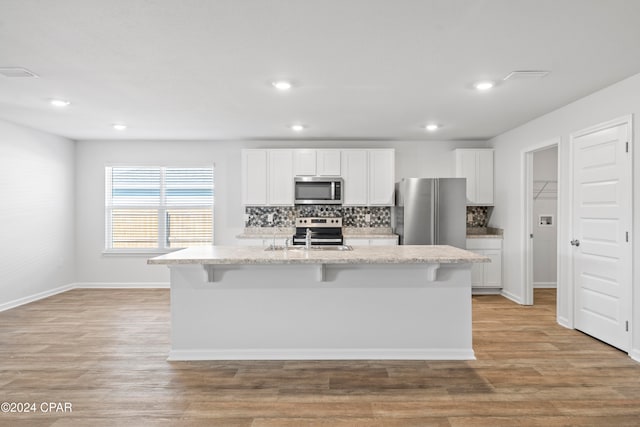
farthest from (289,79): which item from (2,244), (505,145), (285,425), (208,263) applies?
(2,244)

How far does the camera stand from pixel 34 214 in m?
5.63

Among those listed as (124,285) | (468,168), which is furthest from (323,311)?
(124,285)

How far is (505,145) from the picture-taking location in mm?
5844

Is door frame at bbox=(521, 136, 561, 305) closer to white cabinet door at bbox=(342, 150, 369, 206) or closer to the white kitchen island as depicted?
white cabinet door at bbox=(342, 150, 369, 206)

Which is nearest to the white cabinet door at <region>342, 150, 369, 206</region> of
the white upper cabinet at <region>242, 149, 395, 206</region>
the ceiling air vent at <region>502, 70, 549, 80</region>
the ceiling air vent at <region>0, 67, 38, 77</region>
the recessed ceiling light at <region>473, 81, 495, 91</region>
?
the white upper cabinet at <region>242, 149, 395, 206</region>

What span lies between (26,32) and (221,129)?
3128 millimetres

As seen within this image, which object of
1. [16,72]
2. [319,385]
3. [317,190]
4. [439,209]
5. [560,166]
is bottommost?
[319,385]

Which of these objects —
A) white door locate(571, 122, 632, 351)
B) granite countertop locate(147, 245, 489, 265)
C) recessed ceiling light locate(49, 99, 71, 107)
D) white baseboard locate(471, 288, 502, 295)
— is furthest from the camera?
white baseboard locate(471, 288, 502, 295)

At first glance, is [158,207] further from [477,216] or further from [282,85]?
[477,216]

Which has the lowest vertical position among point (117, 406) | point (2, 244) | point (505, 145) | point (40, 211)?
point (117, 406)

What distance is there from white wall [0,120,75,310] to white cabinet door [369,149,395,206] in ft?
16.1

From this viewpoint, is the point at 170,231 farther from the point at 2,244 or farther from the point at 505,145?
the point at 505,145

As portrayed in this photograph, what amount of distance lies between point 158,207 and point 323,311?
4.30 m

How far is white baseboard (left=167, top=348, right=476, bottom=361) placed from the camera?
3369 mm
